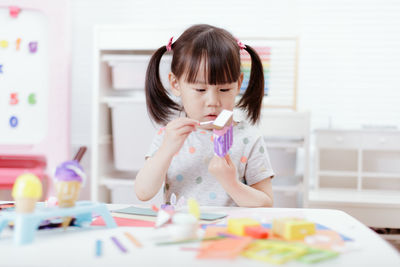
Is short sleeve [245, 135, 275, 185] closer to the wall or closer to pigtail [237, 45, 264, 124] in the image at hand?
pigtail [237, 45, 264, 124]

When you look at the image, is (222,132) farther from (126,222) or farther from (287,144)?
(287,144)

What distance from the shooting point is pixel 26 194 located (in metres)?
0.62

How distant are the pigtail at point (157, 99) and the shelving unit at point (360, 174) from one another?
3.01 ft

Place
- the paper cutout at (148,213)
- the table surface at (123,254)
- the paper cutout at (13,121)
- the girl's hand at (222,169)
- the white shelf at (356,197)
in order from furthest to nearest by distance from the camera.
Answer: the paper cutout at (13,121) → the white shelf at (356,197) → the girl's hand at (222,169) → the paper cutout at (148,213) → the table surface at (123,254)

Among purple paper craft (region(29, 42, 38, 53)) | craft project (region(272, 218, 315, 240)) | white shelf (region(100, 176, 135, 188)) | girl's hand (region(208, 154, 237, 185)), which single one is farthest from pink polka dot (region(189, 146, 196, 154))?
purple paper craft (region(29, 42, 38, 53))

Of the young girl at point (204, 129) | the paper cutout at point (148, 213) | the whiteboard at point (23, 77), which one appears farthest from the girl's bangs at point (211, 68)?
the whiteboard at point (23, 77)

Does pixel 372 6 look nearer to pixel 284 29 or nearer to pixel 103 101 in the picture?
pixel 284 29

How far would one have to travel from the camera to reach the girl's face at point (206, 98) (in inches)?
40.0

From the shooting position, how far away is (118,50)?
2.18 m

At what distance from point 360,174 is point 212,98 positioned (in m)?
1.39

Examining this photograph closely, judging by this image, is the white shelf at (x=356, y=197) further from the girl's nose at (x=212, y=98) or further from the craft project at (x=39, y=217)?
the craft project at (x=39, y=217)

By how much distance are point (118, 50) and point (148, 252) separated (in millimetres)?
1727

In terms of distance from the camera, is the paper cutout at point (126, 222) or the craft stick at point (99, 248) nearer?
the craft stick at point (99, 248)

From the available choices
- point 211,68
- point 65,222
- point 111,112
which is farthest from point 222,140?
point 111,112
